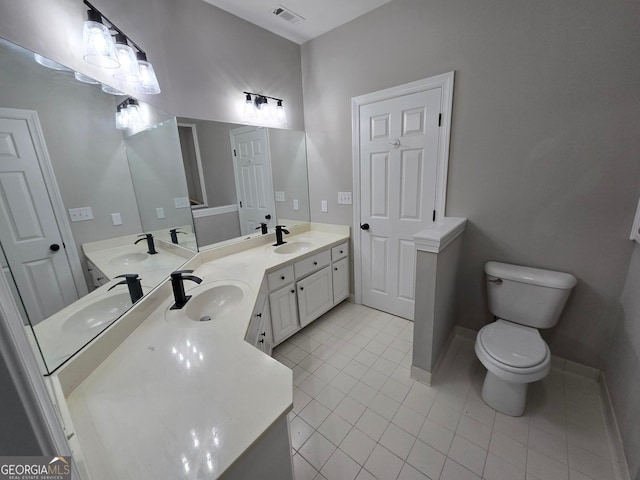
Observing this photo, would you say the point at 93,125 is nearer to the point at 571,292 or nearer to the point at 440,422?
the point at 440,422

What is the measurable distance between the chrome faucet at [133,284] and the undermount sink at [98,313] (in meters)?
0.02

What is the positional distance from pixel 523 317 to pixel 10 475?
2250mm

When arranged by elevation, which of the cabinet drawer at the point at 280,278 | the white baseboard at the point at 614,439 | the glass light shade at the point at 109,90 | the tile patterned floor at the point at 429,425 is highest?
the glass light shade at the point at 109,90

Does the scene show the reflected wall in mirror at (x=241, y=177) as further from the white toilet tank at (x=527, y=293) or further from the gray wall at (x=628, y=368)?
the gray wall at (x=628, y=368)

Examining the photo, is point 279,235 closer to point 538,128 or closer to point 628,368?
point 538,128

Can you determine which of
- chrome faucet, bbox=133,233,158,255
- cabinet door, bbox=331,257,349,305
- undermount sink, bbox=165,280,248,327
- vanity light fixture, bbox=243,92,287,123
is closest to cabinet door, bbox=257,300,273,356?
undermount sink, bbox=165,280,248,327

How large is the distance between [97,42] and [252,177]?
4.27 feet

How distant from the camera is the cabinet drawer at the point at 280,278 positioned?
1896mm

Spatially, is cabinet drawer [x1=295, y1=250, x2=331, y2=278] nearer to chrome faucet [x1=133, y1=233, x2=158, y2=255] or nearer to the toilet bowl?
chrome faucet [x1=133, y1=233, x2=158, y2=255]

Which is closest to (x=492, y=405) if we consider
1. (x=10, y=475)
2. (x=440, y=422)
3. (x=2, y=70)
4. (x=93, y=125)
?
(x=440, y=422)

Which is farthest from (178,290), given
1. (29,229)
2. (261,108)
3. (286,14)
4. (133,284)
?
(286,14)

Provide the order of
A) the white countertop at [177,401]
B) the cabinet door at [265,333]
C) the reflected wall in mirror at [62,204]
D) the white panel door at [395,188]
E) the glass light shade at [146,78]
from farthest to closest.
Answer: the white panel door at [395,188], the cabinet door at [265,333], the glass light shade at [146,78], the reflected wall in mirror at [62,204], the white countertop at [177,401]

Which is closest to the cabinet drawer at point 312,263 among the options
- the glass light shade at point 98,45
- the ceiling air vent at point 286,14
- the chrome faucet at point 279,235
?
the chrome faucet at point 279,235

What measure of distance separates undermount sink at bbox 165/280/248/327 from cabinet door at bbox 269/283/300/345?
1.32 ft
